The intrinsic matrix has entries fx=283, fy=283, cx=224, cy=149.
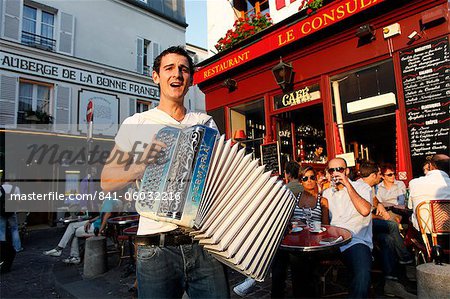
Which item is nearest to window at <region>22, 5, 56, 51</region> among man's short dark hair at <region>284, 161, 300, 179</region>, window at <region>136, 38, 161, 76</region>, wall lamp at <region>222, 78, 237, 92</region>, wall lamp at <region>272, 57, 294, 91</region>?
window at <region>136, 38, 161, 76</region>

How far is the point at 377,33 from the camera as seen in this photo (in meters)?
5.14

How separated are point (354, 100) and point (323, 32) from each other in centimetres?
150

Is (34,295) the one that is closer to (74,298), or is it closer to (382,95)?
(74,298)

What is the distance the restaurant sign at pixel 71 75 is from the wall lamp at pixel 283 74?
1063 cm

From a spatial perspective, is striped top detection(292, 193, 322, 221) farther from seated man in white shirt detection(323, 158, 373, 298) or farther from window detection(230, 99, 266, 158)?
window detection(230, 99, 266, 158)

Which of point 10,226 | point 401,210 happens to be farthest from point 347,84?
point 10,226

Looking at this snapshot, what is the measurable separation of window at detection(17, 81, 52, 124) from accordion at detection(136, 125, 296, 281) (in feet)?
42.8

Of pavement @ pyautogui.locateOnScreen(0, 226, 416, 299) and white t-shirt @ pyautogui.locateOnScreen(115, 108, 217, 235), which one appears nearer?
white t-shirt @ pyautogui.locateOnScreen(115, 108, 217, 235)

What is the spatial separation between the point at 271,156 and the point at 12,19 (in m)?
12.2

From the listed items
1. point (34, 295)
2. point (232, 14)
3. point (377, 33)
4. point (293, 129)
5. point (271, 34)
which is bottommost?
point (34, 295)

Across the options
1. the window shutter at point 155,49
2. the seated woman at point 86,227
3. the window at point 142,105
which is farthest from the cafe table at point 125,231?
the window shutter at point 155,49

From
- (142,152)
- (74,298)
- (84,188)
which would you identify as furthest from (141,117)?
(84,188)

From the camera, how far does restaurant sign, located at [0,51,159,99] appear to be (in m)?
11.4

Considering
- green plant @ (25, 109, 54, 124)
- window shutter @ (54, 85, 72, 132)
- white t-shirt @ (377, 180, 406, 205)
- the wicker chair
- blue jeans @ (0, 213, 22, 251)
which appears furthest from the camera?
window shutter @ (54, 85, 72, 132)
